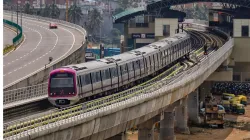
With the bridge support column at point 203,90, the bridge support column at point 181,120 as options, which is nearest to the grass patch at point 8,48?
the bridge support column at point 181,120

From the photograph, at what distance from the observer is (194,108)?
277 feet

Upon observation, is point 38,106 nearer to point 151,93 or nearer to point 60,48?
point 151,93

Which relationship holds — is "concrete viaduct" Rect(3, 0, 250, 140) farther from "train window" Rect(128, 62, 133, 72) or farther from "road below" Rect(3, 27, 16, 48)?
"road below" Rect(3, 27, 16, 48)

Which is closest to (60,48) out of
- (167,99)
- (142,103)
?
(167,99)

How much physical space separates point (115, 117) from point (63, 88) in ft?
16.5

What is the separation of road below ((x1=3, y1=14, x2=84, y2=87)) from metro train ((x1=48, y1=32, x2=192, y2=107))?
11.0m

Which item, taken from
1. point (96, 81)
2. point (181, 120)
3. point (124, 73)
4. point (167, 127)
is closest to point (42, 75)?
point (124, 73)

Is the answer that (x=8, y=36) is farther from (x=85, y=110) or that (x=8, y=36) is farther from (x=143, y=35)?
(x=85, y=110)

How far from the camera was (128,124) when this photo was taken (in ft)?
141

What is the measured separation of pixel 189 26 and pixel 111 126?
415ft

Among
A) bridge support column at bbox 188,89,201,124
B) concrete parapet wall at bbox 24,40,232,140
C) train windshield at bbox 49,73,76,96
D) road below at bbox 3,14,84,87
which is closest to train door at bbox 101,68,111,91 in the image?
concrete parapet wall at bbox 24,40,232,140

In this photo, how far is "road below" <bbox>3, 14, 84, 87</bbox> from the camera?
64.0 meters

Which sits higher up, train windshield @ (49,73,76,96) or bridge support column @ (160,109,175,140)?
train windshield @ (49,73,76,96)

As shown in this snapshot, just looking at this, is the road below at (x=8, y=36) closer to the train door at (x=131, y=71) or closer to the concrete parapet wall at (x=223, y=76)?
the concrete parapet wall at (x=223, y=76)
